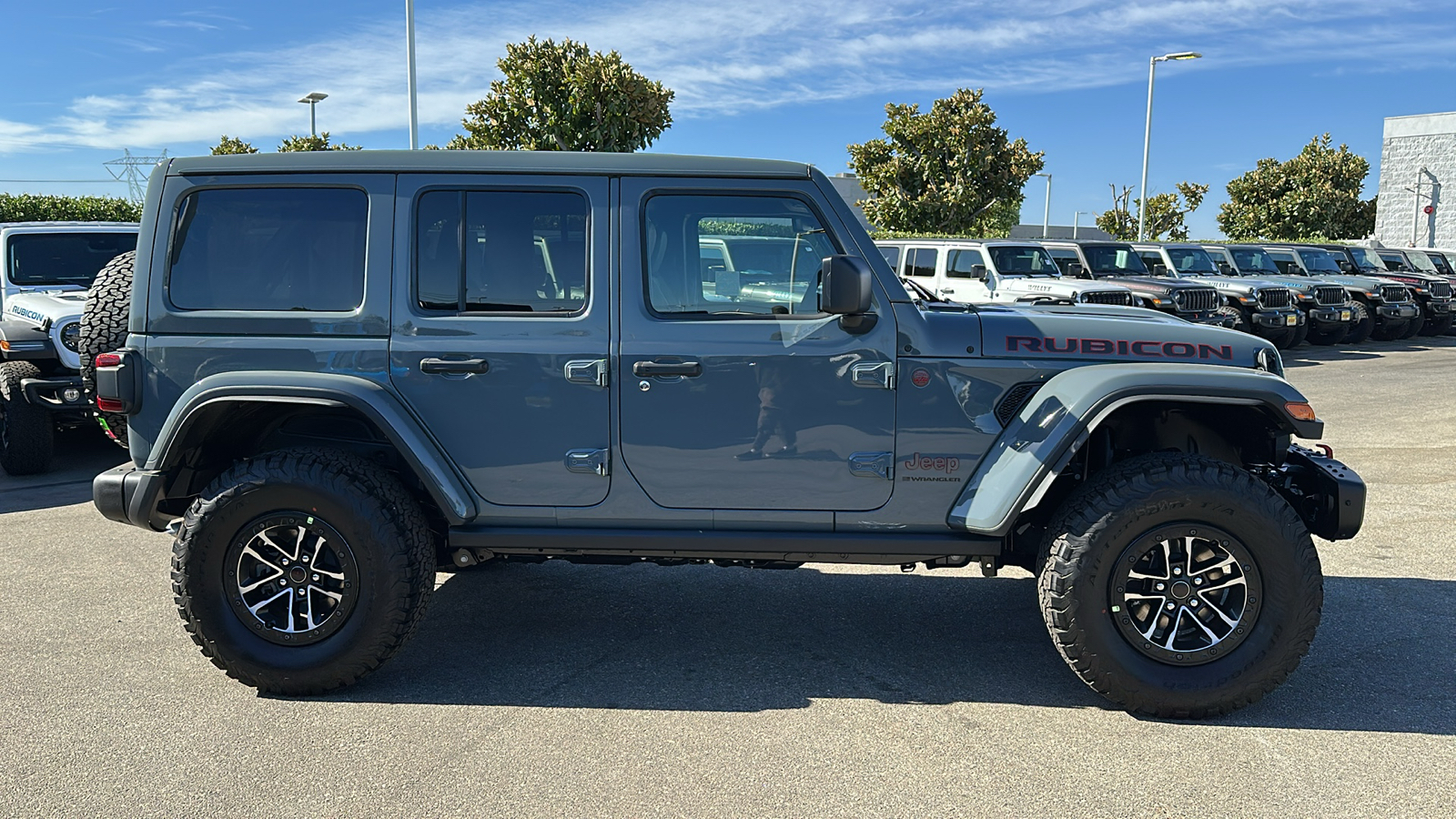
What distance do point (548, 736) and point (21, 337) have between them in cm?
652

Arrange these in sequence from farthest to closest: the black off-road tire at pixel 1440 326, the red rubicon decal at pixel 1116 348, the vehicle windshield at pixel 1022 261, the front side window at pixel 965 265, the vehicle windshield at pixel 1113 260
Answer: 1. the black off-road tire at pixel 1440 326
2. the vehicle windshield at pixel 1113 260
3. the vehicle windshield at pixel 1022 261
4. the front side window at pixel 965 265
5. the red rubicon decal at pixel 1116 348

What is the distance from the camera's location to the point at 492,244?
13.5 feet

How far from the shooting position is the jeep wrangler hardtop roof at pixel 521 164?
4.07 meters

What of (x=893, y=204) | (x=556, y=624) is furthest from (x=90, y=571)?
(x=893, y=204)

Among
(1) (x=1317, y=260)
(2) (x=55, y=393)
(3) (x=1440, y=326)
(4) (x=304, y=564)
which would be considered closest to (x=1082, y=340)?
(4) (x=304, y=564)

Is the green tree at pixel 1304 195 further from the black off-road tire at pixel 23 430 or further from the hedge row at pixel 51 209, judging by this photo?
the black off-road tire at pixel 23 430

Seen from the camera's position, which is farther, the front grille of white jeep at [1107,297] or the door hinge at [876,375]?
the front grille of white jeep at [1107,297]

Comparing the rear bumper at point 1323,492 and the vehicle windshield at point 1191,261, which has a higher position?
the vehicle windshield at point 1191,261

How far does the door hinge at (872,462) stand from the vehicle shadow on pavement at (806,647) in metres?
0.86

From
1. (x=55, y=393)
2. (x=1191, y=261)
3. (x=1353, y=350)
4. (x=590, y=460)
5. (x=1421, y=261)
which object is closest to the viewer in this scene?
(x=590, y=460)

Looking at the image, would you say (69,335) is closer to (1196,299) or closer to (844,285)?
(844,285)

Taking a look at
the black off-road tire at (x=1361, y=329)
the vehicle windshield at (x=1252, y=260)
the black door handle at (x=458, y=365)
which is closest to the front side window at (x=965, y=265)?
the vehicle windshield at (x=1252, y=260)

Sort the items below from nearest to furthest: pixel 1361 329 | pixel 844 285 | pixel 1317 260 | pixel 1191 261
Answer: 1. pixel 844 285
2. pixel 1191 261
3. pixel 1361 329
4. pixel 1317 260

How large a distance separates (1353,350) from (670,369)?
744 inches
